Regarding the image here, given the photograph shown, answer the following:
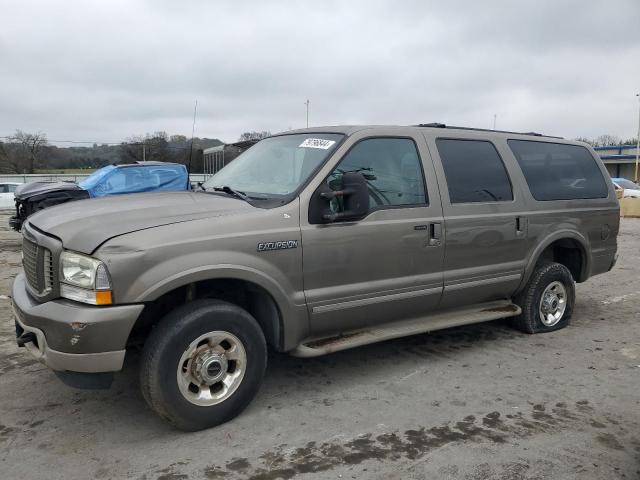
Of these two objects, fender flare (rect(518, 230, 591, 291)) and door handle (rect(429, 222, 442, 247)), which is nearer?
door handle (rect(429, 222, 442, 247))

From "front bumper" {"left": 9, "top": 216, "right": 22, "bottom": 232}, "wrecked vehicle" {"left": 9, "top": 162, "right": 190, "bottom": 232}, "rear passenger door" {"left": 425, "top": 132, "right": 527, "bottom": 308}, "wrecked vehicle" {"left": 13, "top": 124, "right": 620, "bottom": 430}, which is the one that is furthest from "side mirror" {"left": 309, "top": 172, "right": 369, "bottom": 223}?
"front bumper" {"left": 9, "top": 216, "right": 22, "bottom": 232}

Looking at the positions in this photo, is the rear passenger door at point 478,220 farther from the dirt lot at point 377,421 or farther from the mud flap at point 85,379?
the mud flap at point 85,379

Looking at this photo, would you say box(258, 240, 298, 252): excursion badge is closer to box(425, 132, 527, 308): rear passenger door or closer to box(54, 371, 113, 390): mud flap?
box(54, 371, 113, 390): mud flap

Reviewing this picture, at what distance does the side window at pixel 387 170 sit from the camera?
4.07m

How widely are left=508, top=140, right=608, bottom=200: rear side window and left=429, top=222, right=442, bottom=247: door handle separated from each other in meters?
1.36

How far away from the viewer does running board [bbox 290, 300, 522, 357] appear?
3.87 meters

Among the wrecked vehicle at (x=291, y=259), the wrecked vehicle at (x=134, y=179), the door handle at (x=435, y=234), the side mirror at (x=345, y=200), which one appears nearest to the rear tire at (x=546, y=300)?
the wrecked vehicle at (x=291, y=259)

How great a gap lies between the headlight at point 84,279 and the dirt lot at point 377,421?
74cm

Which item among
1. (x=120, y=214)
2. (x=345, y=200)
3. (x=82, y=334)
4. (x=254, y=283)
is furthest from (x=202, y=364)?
(x=345, y=200)

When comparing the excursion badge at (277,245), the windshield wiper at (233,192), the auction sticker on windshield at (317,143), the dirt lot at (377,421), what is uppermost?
the auction sticker on windshield at (317,143)

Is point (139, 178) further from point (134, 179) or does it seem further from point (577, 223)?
point (577, 223)

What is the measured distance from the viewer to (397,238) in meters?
4.13

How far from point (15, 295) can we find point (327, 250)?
2.08m

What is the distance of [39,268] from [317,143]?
6.87ft
